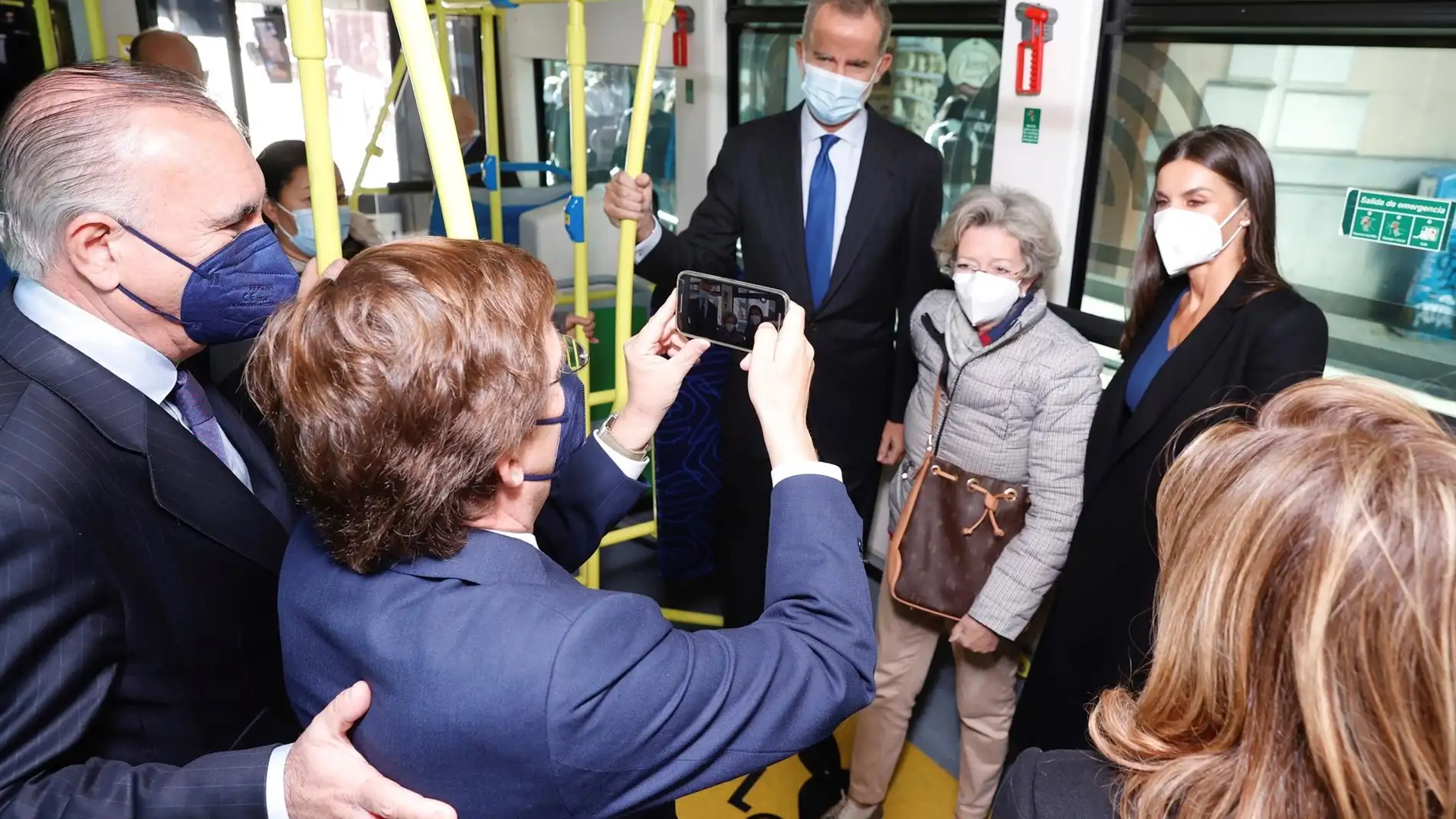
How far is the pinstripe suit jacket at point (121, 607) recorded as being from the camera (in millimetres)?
958

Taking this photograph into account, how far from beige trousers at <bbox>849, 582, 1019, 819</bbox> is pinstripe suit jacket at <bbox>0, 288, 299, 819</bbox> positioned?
1476mm

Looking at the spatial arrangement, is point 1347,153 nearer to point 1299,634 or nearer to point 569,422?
point 1299,634

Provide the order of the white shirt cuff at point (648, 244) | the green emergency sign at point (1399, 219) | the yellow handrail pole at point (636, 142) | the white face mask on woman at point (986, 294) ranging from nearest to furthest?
the yellow handrail pole at point (636, 142), the green emergency sign at point (1399, 219), the white face mask on woman at point (986, 294), the white shirt cuff at point (648, 244)

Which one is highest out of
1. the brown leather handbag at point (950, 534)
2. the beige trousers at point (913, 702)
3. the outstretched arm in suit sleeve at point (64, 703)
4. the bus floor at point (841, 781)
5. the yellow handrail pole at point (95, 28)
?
the yellow handrail pole at point (95, 28)

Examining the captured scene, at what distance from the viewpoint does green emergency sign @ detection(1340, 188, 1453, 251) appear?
6.54 ft

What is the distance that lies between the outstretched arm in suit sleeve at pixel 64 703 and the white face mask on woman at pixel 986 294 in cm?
167

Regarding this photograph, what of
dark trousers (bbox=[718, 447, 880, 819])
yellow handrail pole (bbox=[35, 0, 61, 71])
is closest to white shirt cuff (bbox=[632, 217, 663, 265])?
Result: dark trousers (bbox=[718, 447, 880, 819])

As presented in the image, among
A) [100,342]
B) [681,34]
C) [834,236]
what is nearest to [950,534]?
[834,236]

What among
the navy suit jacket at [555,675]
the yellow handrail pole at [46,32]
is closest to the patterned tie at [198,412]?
the navy suit jacket at [555,675]

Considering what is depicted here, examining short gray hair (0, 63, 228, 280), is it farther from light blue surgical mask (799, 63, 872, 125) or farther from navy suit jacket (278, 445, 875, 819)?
light blue surgical mask (799, 63, 872, 125)

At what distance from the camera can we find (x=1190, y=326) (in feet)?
6.48

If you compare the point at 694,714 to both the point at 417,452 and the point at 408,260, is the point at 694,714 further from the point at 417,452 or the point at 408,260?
the point at 408,260

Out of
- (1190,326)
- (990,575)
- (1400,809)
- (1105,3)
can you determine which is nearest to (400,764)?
(1400,809)

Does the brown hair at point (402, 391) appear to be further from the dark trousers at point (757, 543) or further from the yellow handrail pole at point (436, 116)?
the dark trousers at point (757, 543)
